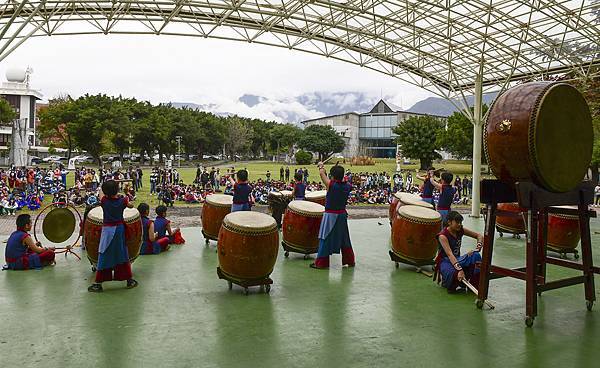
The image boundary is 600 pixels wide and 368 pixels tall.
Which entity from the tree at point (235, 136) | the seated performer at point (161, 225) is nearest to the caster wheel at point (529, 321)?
the seated performer at point (161, 225)

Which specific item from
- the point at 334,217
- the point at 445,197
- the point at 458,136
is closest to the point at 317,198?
the point at 445,197

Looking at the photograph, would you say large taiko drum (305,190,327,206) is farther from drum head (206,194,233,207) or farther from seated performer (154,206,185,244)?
seated performer (154,206,185,244)

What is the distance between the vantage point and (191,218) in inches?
518

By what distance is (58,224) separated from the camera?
7.52m

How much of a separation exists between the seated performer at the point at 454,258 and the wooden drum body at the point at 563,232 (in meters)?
3.16

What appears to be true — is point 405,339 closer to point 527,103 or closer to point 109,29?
point 527,103

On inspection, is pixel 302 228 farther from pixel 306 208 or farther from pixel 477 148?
pixel 477 148

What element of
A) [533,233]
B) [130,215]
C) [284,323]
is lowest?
[284,323]

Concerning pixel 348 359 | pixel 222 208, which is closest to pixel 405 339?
pixel 348 359

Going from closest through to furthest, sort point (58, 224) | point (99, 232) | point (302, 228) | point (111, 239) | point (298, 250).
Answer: point (111, 239) < point (99, 232) < point (58, 224) < point (302, 228) < point (298, 250)

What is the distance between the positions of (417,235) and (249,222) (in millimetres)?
2596

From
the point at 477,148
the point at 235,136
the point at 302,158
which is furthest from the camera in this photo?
the point at 235,136

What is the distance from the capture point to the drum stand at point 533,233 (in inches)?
185

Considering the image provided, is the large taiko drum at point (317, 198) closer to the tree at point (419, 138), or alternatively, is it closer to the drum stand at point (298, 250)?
the drum stand at point (298, 250)
